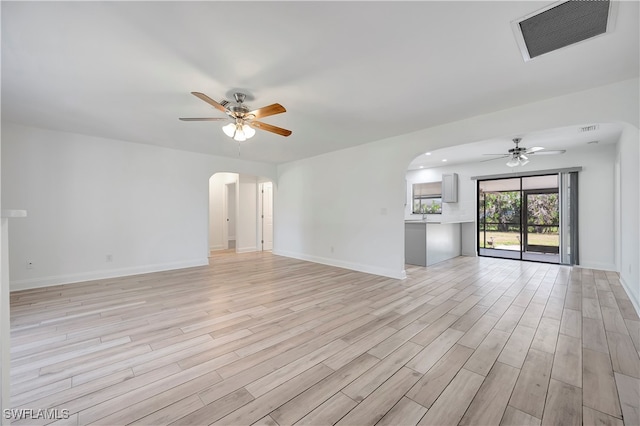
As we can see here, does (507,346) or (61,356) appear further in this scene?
(507,346)

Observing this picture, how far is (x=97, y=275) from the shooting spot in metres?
4.45

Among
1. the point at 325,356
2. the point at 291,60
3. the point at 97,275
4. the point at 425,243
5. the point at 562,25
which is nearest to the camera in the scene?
the point at 562,25

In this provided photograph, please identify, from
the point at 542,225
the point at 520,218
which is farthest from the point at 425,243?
the point at 542,225

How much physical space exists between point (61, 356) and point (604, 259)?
8521mm

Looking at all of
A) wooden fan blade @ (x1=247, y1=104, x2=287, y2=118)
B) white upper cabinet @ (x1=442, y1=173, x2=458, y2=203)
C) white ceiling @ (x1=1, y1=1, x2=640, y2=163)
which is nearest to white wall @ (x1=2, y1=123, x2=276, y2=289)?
white ceiling @ (x1=1, y1=1, x2=640, y2=163)

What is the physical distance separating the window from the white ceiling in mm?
4392

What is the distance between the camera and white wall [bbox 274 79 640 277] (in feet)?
9.16

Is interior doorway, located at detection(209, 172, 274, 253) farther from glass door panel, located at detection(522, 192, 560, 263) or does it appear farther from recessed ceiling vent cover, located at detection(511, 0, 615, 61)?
glass door panel, located at detection(522, 192, 560, 263)

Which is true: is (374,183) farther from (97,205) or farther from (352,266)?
(97,205)

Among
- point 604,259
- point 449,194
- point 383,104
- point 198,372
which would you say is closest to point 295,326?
point 198,372

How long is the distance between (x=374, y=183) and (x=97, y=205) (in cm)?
494

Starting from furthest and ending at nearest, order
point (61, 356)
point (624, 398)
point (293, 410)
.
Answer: point (61, 356) → point (624, 398) → point (293, 410)

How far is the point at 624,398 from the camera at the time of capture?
5.37 feet

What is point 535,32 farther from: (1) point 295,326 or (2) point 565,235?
(2) point 565,235
